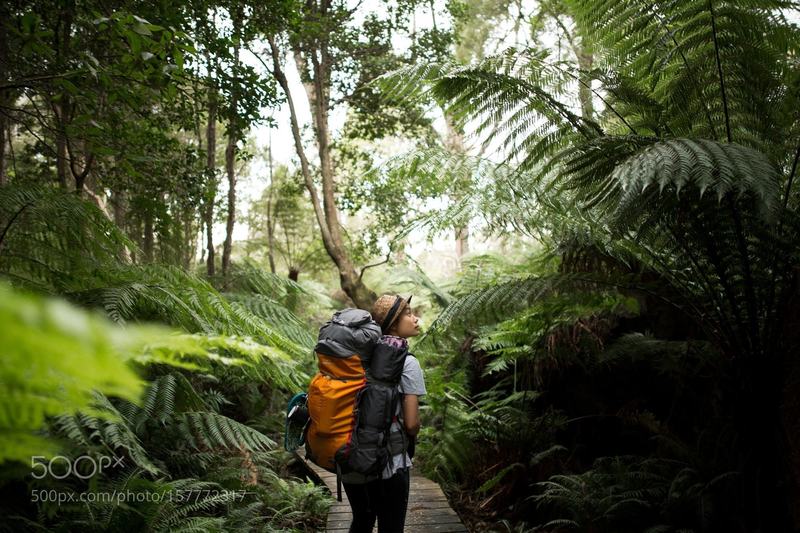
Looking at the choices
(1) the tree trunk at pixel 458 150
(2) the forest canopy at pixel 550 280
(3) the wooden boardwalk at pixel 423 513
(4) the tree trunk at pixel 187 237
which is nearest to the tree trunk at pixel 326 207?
(1) the tree trunk at pixel 458 150

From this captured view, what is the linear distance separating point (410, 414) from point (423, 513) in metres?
1.73

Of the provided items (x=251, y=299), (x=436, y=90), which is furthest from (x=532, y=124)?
(x=251, y=299)

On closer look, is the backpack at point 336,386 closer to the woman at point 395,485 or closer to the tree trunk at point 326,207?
the woman at point 395,485

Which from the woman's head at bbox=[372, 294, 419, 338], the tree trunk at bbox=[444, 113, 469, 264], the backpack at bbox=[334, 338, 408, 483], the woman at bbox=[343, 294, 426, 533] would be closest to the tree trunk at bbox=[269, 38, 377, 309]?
the tree trunk at bbox=[444, 113, 469, 264]

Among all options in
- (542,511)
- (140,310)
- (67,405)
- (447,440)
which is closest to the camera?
(67,405)

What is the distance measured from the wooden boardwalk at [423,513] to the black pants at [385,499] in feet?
3.62

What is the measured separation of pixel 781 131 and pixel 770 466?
69.8 inches

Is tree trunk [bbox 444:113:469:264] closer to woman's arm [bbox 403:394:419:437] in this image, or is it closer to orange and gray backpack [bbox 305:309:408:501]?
orange and gray backpack [bbox 305:309:408:501]

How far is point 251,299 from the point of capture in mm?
5031

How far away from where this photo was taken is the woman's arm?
2494 millimetres

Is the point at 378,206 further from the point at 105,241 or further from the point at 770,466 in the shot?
the point at 770,466

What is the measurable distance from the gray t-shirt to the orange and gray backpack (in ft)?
0.14

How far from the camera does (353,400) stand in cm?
236

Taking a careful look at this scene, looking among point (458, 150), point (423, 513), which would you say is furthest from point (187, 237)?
point (423, 513)
